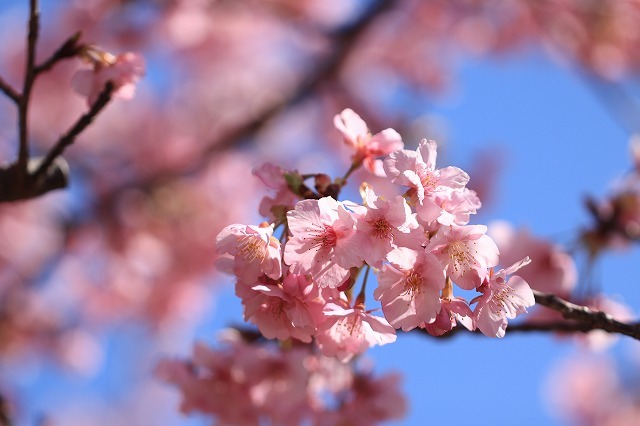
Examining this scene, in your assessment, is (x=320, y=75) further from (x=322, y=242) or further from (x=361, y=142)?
(x=322, y=242)

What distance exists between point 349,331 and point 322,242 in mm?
192

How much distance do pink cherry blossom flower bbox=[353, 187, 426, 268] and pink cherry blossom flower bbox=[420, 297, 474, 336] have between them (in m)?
0.12

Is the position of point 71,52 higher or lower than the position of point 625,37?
higher

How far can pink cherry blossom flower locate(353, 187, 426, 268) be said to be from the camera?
3.52ft

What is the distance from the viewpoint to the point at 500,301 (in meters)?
1.13

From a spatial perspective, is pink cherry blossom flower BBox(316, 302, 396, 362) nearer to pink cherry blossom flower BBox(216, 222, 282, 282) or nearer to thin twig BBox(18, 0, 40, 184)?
pink cherry blossom flower BBox(216, 222, 282, 282)

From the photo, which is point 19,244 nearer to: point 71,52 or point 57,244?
point 57,244

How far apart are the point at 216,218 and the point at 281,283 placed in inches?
163

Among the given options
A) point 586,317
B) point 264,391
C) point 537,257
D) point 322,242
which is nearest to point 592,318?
point 586,317

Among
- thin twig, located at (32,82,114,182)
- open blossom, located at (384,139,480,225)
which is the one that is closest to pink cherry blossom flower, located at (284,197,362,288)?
open blossom, located at (384,139,480,225)

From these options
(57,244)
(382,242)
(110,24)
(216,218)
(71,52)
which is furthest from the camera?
(216,218)

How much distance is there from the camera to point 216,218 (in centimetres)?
526

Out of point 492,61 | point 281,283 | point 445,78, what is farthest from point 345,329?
point 492,61

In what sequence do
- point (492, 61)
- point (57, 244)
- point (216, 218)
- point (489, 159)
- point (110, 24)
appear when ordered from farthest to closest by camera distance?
point (492, 61) < point (489, 159) < point (216, 218) < point (57, 244) < point (110, 24)
